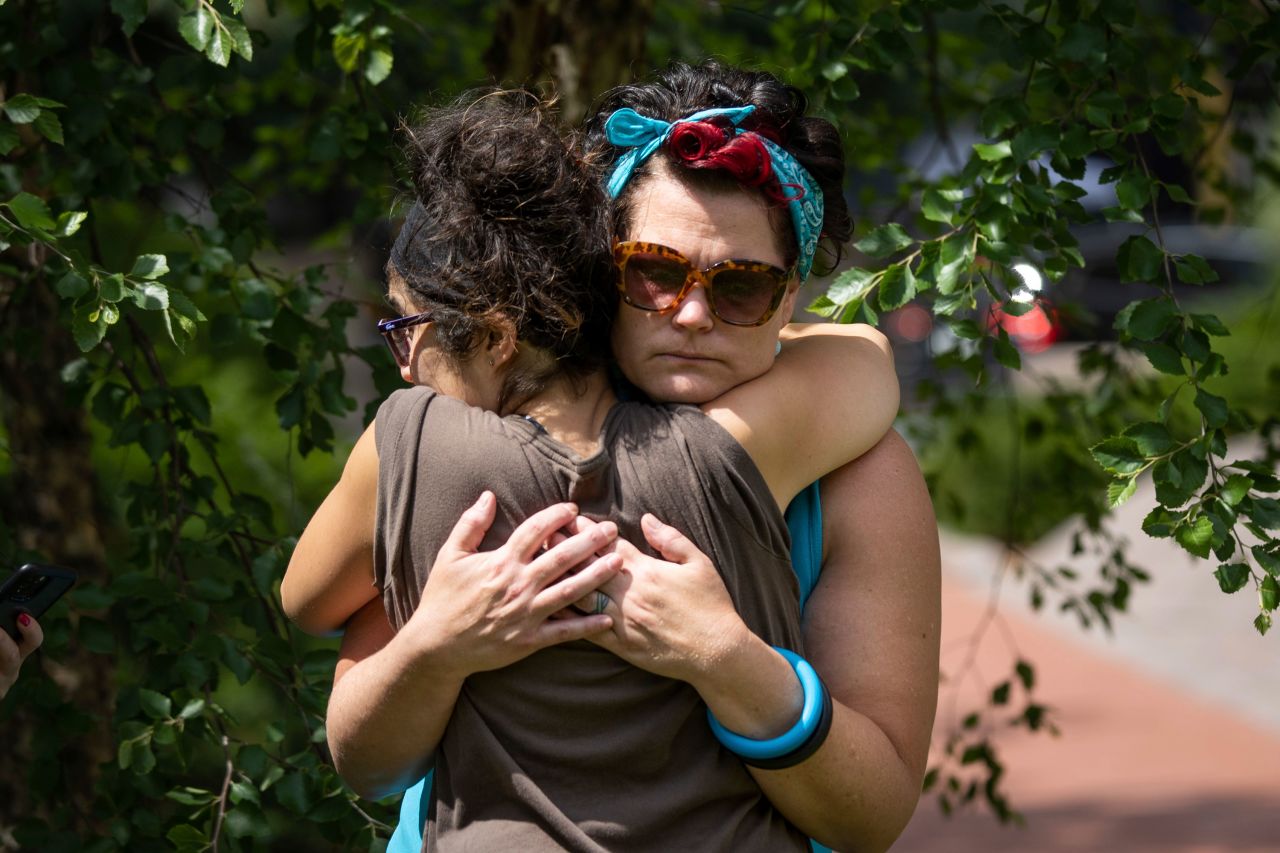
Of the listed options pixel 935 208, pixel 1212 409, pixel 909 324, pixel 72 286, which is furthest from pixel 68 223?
pixel 909 324

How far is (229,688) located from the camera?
4.79 metres

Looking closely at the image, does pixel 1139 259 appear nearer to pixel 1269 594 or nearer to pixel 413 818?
pixel 1269 594

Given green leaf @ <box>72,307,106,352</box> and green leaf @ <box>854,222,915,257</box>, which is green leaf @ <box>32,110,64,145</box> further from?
green leaf @ <box>854,222,915,257</box>

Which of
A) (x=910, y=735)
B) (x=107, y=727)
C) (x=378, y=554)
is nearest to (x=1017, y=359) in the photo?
(x=910, y=735)

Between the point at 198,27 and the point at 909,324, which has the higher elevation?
the point at 198,27

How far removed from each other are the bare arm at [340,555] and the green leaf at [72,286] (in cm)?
56

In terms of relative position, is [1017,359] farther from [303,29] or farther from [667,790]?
[303,29]

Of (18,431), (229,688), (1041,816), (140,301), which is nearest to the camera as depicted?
(140,301)

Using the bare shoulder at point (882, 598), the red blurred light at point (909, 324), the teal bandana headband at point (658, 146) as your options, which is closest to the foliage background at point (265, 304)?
the bare shoulder at point (882, 598)

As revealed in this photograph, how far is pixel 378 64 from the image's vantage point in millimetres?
2709

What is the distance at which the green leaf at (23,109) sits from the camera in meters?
2.20

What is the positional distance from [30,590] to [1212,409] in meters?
1.74

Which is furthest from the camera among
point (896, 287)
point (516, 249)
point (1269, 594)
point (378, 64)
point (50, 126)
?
point (378, 64)

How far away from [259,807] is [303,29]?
1.52 m
